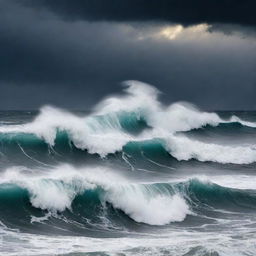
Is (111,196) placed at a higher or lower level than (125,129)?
lower

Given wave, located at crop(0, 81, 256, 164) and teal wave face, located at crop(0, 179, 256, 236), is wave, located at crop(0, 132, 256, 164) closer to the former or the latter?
wave, located at crop(0, 81, 256, 164)

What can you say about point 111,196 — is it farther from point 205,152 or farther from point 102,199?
point 205,152

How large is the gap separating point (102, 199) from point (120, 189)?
2.50ft

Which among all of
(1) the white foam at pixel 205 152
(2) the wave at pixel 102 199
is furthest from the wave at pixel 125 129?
(2) the wave at pixel 102 199

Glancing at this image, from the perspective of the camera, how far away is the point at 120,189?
2083cm

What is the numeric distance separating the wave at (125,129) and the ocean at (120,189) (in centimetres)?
6

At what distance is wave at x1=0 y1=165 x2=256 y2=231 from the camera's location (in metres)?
19.3

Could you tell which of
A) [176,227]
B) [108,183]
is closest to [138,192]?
[108,183]

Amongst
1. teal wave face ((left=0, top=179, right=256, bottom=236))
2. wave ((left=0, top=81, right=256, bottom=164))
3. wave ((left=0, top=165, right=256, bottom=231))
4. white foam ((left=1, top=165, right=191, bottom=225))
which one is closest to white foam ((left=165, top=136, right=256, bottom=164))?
wave ((left=0, top=81, right=256, bottom=164))

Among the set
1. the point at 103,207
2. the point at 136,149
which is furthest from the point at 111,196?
the point at 136,149

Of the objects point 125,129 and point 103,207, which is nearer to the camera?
point 103,207

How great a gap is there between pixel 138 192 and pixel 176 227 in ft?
9.03

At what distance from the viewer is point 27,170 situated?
81.1 ft

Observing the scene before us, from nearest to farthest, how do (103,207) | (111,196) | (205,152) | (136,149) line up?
(103,207) → (111,196) → (136,149) → (205,152)
